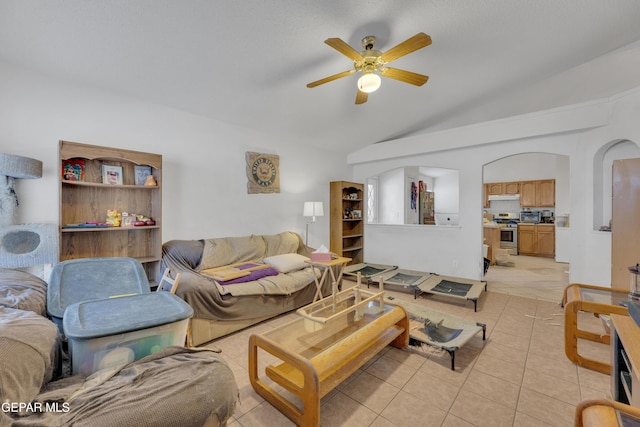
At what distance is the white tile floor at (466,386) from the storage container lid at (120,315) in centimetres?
83

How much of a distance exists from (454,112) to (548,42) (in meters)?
1.65

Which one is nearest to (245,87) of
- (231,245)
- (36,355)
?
(231,245)

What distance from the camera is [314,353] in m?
1.85

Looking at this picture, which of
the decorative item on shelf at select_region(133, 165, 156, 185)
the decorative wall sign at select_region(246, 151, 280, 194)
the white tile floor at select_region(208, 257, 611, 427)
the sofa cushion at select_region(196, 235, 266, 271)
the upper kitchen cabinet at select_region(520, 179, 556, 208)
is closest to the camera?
the white tile floor at select_region(208, 257, 611, 427)

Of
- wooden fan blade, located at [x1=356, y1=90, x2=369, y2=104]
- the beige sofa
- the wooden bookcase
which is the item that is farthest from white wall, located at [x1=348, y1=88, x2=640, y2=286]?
the wooden bookcase

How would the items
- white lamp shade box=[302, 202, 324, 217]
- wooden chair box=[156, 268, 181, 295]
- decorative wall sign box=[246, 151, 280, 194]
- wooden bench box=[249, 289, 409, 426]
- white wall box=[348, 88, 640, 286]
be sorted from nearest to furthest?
wooden bench box=[249, 289, 409, 426] < wooden chair box=[156, 268, 181, 295] < white wall box=[348, 88, 640, 286] < decorative wall sign box=[246, 151, 280, 194] < white lamp shade box=[302, 202, 324, 217]

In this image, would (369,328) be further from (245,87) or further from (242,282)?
(245,87)

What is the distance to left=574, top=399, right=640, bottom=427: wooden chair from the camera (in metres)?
0.88

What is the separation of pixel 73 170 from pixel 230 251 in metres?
1.75

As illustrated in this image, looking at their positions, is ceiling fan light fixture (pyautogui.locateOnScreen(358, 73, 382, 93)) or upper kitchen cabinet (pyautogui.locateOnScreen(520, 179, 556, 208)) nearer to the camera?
ceiling fan light fixture (pyautogui.locateOnScreen(358, 73, 382, 93))

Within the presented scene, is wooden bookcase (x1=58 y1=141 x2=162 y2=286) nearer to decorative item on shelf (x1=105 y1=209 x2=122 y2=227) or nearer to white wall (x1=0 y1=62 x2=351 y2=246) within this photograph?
decorative item on shelf (x1=105 y1=209 x2=122 y2=227)

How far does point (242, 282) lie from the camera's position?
2.83 m

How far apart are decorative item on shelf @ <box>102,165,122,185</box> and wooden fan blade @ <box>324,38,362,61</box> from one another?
8.06 feet

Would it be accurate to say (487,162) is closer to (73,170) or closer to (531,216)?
(531,216)
